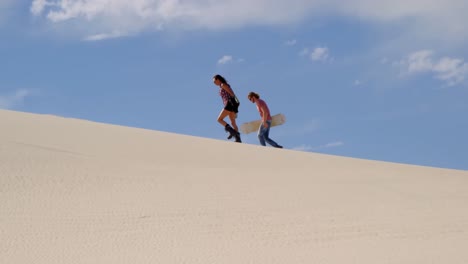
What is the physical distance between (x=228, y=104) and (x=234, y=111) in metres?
0.17

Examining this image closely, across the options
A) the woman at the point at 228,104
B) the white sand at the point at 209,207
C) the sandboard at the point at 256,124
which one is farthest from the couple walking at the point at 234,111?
the white sand at the point at 209,207

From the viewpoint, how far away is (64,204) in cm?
578

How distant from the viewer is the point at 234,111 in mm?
12023

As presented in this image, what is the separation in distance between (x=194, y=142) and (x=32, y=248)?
5.71 meters

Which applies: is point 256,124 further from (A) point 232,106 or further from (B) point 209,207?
(B) point 209,207

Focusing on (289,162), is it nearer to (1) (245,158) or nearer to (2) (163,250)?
(1) (245,158)

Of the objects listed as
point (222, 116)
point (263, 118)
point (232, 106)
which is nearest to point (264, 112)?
point (263, 118)

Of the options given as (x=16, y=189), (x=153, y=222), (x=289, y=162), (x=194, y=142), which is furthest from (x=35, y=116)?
(x=153, y=222)

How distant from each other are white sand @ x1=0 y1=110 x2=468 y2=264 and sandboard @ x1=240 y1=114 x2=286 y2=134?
317 centimetres

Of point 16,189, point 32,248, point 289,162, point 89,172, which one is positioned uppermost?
point 289,162

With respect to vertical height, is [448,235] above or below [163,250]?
above

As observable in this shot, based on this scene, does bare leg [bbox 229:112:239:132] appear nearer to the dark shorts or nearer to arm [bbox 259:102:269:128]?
the dark shorts

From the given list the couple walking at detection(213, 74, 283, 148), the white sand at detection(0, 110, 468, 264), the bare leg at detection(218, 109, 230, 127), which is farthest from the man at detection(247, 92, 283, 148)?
the white sand at detection(0, 110, 468, 264)

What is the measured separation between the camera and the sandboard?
1268cm
